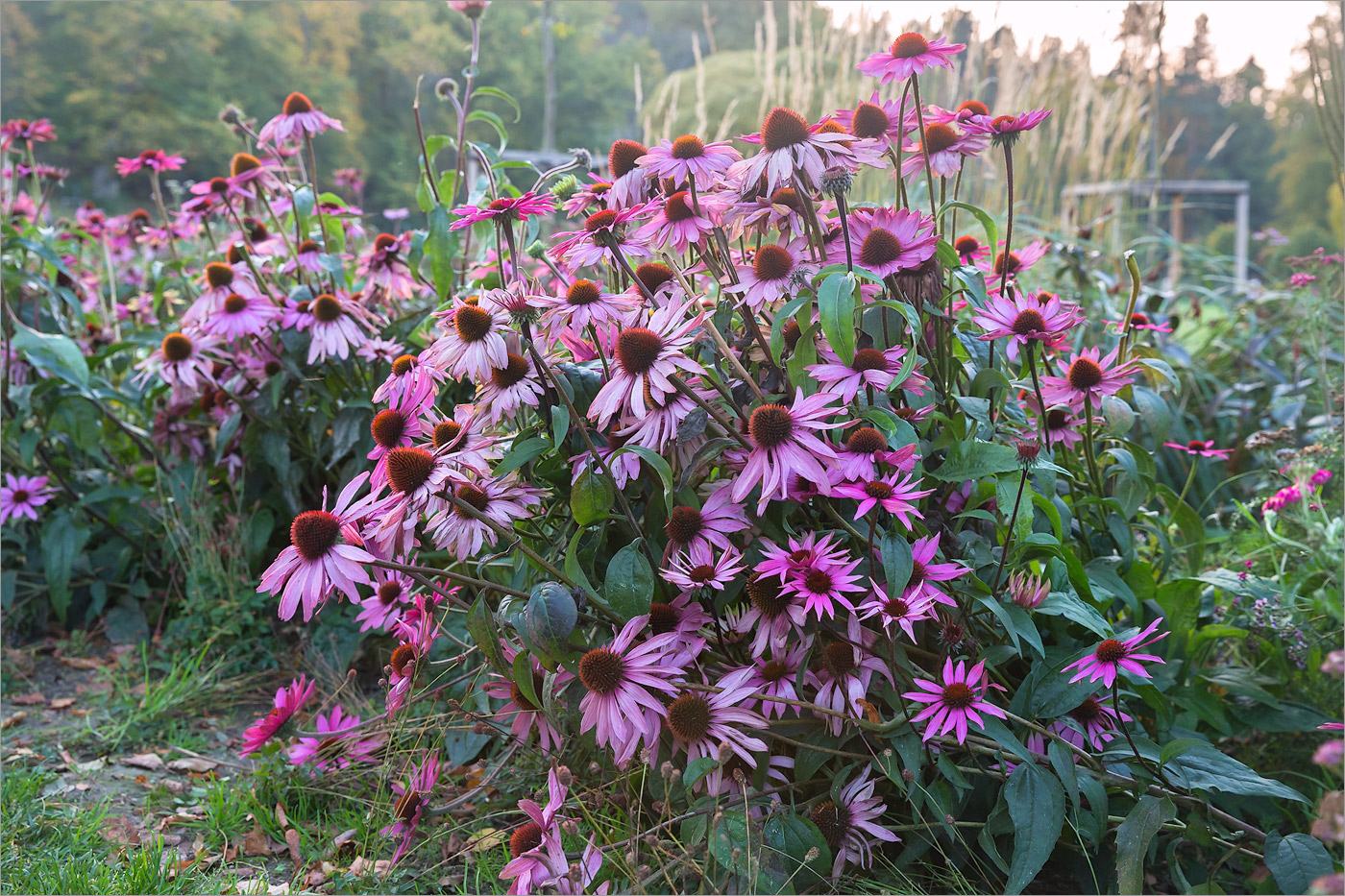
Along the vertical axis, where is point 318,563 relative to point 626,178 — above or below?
below

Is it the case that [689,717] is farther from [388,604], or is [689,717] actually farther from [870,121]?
[870,121]

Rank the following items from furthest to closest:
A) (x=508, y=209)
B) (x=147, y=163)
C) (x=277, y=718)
→ (x=147, y=163), (x=277, y=718), (x=508, y=209)

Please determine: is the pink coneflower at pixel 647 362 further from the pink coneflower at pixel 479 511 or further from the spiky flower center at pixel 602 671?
the spiky flower center at pixel 602 671

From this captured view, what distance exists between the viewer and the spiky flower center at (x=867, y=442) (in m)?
1.10

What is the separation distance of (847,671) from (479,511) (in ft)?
1.69

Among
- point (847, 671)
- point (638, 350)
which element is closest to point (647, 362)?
point (638, 350)

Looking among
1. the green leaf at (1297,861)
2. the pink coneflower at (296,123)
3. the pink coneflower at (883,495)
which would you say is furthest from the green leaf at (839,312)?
the pink coneflower at (296,123)

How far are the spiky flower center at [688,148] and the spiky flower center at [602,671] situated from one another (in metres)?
0.67

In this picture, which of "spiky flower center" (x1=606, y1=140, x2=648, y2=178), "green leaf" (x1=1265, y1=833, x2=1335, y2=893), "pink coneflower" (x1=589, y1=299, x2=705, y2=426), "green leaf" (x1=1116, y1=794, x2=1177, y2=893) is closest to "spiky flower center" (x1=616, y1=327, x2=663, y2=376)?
"pink coneflower" (x1=589, y1=299, x2=705, y2=426)

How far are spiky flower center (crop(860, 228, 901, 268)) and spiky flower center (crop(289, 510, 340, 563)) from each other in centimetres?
77

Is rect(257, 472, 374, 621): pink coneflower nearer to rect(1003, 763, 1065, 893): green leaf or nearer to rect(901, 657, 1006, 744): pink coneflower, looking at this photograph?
rect(901, 657, 1006, 744): pink coneflower

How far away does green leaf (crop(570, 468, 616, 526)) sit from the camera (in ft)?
3.72

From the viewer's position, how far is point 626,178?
1.33 metres

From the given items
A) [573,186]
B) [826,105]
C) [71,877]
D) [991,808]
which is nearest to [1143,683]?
[991,808]
